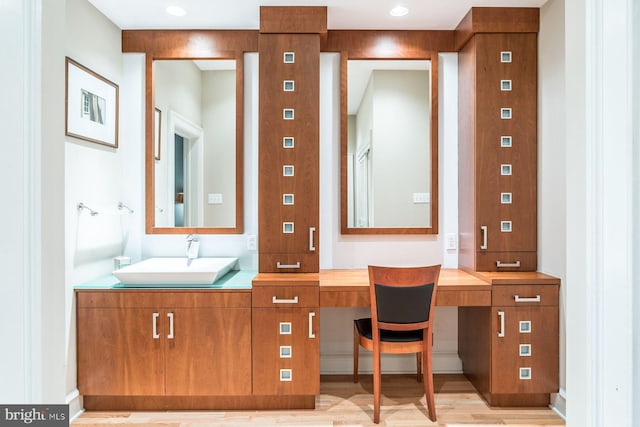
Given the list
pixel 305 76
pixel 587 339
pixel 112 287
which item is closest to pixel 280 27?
pixel 305 76

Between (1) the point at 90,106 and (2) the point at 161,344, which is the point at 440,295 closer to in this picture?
(2) the point at 161,344

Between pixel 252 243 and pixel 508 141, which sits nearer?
pixel 508 141

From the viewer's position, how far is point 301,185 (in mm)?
2572

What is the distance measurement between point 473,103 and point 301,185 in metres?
1.31

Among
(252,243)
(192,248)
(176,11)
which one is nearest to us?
(176,11)

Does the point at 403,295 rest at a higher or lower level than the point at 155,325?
higher

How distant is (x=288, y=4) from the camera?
Result: 8.23 feet

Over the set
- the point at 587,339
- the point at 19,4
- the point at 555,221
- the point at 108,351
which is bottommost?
the point at 108,351

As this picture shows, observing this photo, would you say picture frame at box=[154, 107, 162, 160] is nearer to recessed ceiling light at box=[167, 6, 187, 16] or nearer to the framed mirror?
recessed ceiling light at box=[167, 6, 187, 16]

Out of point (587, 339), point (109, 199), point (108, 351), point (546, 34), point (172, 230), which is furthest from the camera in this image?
point (172, 230)

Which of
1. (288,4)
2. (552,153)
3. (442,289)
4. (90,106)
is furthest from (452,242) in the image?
(90,106)

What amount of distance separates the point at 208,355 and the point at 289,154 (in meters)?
1.38

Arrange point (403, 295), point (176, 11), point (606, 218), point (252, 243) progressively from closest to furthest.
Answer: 1. point (606, 218)
2. point (403, 295)
3. point (176, 11)
4. point (252, 243)

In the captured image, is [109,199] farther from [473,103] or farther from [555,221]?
[555,221]
